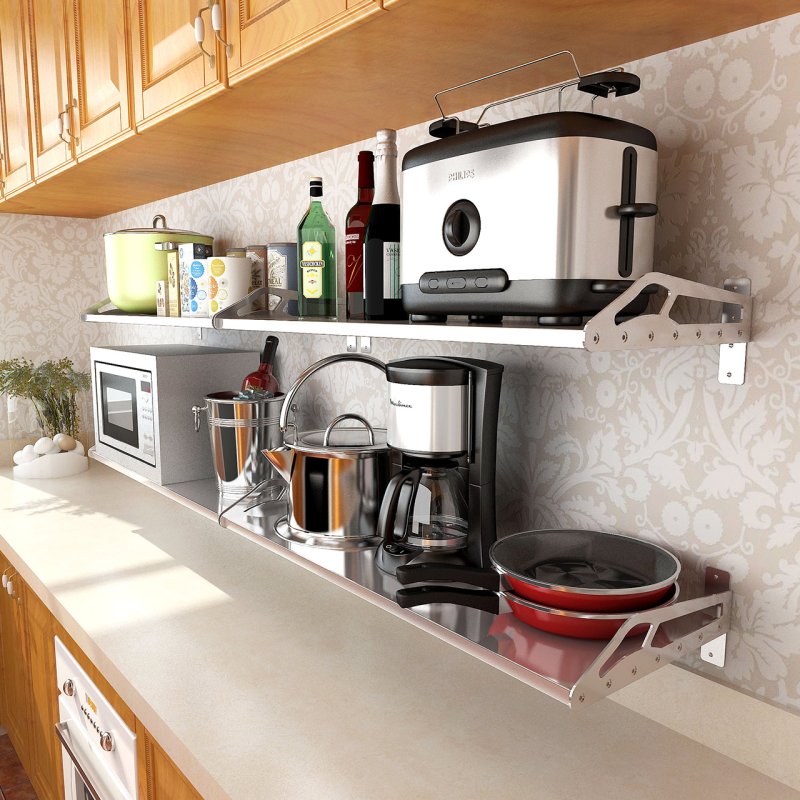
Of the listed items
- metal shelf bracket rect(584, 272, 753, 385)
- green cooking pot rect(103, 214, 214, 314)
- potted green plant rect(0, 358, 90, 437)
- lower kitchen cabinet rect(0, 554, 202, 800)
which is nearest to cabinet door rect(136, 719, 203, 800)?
lower kitchen cabinet rect(0, 554, 202, 800)

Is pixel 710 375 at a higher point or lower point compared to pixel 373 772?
higher

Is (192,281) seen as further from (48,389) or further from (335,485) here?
(48,389)

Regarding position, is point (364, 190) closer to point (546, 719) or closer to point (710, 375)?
point (710, 375)

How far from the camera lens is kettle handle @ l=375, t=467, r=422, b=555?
1.11 m

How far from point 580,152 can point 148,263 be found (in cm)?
144

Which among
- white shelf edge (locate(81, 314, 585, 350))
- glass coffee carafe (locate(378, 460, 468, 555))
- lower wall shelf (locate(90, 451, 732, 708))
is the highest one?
white shelf edge (locate(81, 314, 585, 350))

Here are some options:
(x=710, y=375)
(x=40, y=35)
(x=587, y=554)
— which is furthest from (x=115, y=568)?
(x=40, y=35)

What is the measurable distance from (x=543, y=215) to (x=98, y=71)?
4.38ft

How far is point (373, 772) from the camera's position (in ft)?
3.20

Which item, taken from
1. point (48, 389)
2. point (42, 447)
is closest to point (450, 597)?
point (42, 447)

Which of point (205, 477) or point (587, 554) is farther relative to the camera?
point (205, 477)

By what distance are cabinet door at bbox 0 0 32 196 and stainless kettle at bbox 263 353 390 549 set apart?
151 centimetres

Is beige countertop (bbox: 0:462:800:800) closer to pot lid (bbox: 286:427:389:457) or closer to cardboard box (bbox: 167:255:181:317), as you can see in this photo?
pot lid (bbox: 286:427:389:457)

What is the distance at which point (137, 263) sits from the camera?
6.46 feet
